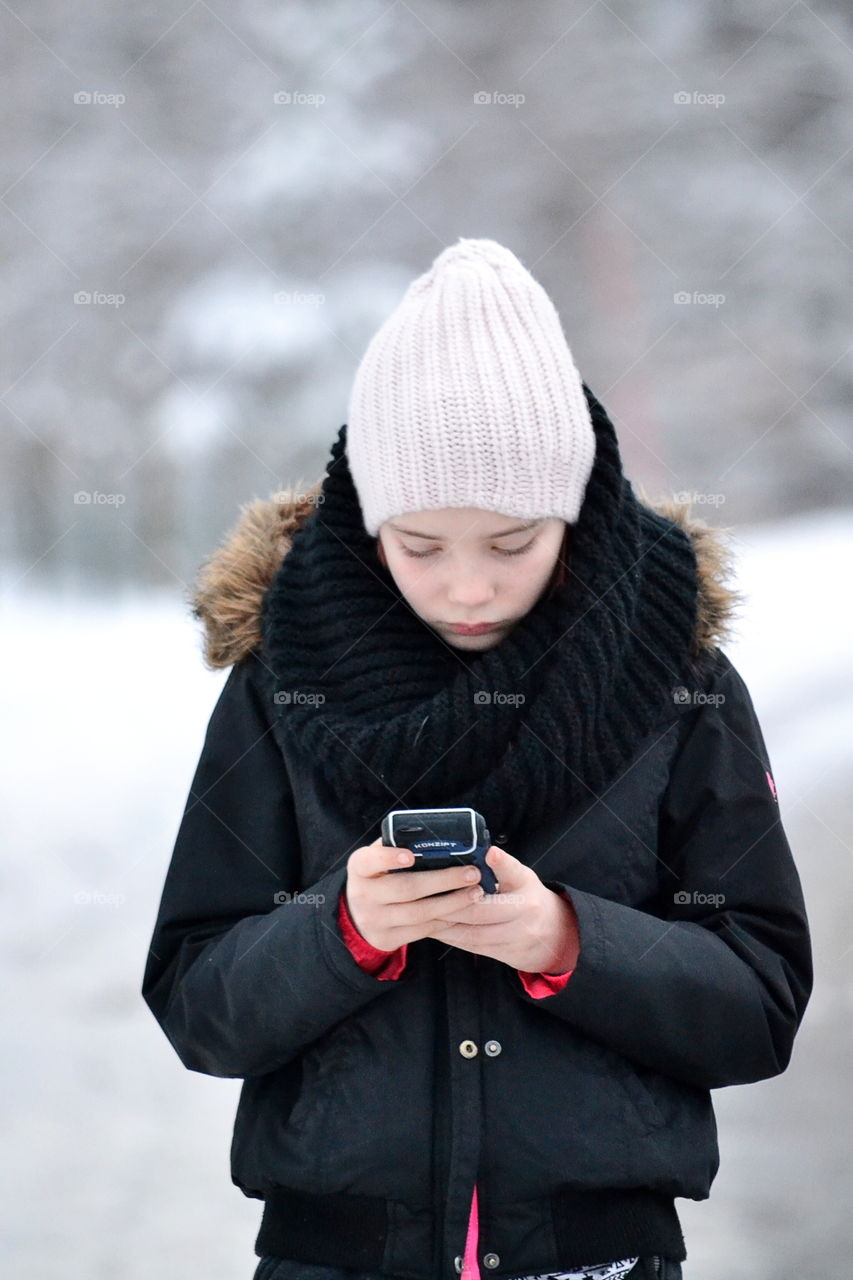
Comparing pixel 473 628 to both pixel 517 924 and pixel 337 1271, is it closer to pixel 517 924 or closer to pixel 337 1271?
pixel 517 924

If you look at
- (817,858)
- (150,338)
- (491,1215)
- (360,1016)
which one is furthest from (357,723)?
(150,338)

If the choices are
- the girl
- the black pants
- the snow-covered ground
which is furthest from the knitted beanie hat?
the snow-covered ground

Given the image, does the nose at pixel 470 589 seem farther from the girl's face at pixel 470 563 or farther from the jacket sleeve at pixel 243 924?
the jacket sleeve at pixel 243 924

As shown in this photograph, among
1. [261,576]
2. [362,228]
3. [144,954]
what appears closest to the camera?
[261,576]

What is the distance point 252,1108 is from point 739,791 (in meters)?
0.45

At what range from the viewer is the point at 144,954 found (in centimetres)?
204

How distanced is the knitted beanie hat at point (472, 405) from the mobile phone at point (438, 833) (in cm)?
25

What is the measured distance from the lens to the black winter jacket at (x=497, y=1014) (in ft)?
3.17

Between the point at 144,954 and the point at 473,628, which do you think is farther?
the point at 144,954

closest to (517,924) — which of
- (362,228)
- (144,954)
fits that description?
(144,954)

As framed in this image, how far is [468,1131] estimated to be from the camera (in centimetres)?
95

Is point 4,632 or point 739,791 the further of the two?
point 4,632

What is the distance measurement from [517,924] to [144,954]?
1226mm

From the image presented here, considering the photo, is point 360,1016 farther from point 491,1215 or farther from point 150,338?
point 150,338
